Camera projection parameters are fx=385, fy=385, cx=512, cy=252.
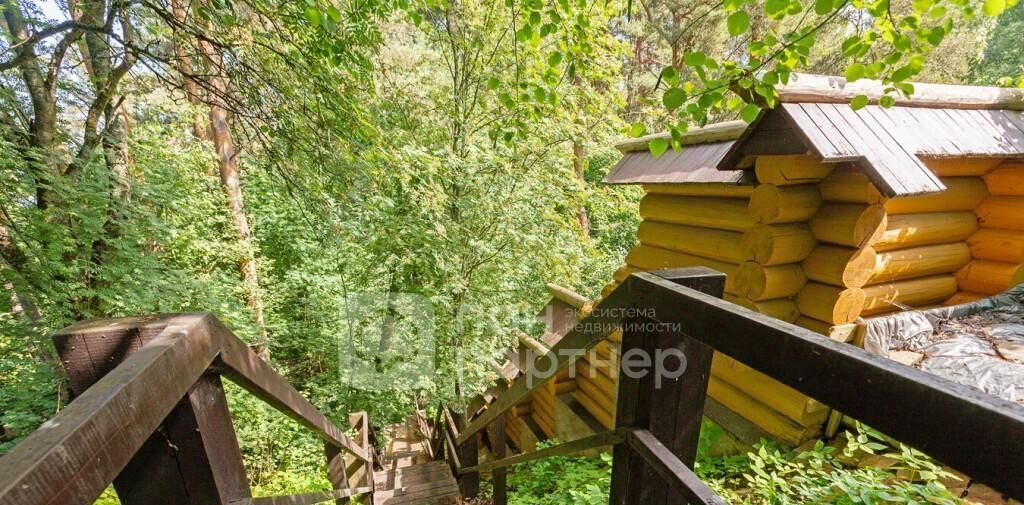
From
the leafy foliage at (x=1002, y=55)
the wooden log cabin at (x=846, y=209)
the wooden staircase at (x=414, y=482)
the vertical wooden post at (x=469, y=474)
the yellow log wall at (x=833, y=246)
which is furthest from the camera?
the leafy foliage at (x=1002, y=55)

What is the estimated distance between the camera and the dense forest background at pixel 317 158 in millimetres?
2721

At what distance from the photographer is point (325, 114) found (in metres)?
3.14

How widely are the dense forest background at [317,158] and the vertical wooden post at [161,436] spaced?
1.76 metres

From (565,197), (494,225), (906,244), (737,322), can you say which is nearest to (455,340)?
(494,225)

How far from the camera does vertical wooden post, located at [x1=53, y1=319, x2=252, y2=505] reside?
78 centimetres

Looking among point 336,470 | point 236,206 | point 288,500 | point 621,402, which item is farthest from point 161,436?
point 236,206

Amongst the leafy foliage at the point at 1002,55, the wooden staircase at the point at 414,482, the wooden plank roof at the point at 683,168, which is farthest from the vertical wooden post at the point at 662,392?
the leafy foliage at the point at 1002,55

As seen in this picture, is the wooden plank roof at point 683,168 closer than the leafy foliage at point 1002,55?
Yes

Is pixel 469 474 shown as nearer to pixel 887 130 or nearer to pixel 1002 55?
pixel 887 130

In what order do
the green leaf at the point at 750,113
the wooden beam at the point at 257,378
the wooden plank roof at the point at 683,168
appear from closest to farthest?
the wooden beam at the point at 257,378 → the green leaf at the point at 750,113 → the wooden plank roof at the point at 683,168

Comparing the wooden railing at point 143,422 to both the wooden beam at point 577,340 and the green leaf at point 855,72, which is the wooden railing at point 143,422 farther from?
the green leaf at point 855,72

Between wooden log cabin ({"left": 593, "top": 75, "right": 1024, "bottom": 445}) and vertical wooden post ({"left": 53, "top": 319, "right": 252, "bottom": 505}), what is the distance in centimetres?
289

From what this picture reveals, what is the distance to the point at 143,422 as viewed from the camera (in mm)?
639

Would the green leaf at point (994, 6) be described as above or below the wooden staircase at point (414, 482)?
above
